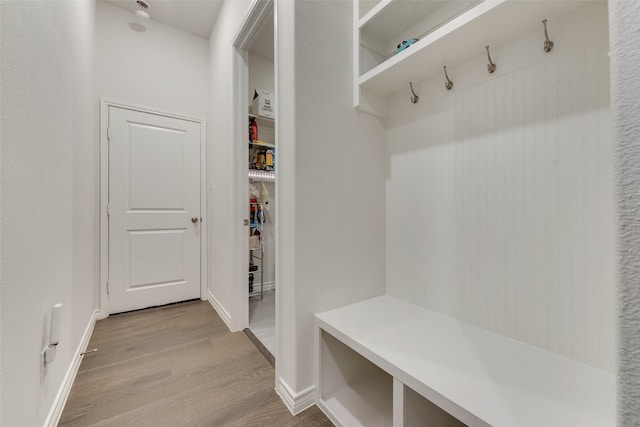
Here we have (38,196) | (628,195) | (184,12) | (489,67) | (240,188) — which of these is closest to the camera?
(628,195)

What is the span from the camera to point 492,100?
113 centimetres

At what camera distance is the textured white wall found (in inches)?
13.8

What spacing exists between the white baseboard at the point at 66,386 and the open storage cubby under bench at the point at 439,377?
3.88 feet

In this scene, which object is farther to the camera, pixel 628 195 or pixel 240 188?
pixel 240 188

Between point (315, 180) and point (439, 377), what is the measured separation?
93cm

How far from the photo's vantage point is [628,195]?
358mm

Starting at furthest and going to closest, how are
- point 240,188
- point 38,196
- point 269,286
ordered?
point 269,286
point 240,188
point 38,196

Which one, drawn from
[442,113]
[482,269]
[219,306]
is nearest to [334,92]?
[442,113]

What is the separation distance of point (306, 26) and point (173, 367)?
206 centimetres

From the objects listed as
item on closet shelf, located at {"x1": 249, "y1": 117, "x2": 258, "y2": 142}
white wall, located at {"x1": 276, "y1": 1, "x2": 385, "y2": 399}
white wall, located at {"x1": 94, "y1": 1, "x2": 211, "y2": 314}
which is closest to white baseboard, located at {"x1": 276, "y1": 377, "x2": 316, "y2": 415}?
white wall, located at {"x1": 276, "y1": 1, "x2": 385, "y2": 399}

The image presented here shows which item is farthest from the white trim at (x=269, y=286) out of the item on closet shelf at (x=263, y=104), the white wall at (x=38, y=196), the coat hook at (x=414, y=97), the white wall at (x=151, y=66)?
the coat hook at (x=414, y=97)

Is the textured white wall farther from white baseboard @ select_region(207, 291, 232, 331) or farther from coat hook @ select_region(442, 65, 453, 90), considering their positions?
white baseboard @ select_region(207, 291, 232, 331)

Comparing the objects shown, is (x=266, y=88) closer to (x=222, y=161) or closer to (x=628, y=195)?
(x=222, y=161)

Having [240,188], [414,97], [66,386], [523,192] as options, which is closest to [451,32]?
[414,97]
